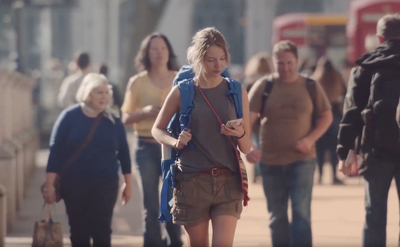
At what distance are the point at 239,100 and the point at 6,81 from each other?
643cm

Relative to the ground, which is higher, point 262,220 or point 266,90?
point 266,90

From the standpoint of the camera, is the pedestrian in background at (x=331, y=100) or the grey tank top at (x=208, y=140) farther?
the pedestrian in background at (x=331, y=100)

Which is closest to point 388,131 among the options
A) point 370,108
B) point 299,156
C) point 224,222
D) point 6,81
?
point 370,108

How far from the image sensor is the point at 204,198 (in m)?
6.02

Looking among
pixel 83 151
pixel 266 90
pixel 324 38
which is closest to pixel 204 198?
pixel 83 151

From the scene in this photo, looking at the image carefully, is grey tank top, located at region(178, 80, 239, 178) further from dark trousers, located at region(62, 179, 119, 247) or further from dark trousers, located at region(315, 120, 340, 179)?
dark trousers, located at region(315, 120, 340, 179)

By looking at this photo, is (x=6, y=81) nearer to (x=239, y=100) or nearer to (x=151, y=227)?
(x=151, y=227)

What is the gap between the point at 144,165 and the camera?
27.7 feet

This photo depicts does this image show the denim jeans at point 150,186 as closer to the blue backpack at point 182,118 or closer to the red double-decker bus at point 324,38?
the blue backpack at point 182,118

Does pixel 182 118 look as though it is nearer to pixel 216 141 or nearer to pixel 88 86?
pixel 216 141

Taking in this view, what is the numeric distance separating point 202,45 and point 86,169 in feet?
6.23

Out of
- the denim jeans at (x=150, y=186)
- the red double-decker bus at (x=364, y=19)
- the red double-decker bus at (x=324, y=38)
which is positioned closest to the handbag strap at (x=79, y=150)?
the denim jeans at (x=150, y=186)

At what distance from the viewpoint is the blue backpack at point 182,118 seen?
6.05 metres

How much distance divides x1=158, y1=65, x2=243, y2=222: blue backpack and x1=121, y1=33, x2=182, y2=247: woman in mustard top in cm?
205
